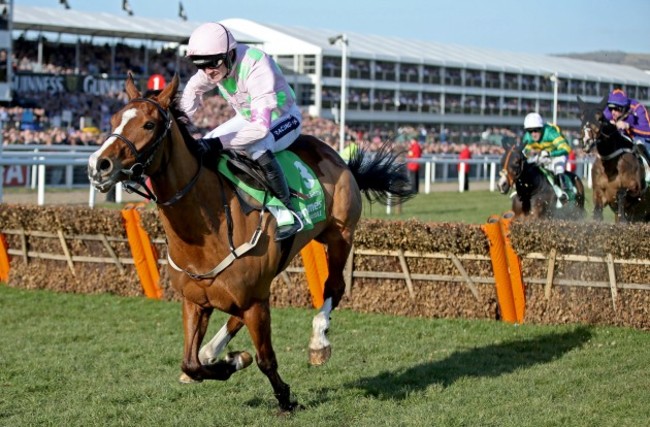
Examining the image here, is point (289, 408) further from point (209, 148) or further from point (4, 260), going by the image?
point (4, 260)

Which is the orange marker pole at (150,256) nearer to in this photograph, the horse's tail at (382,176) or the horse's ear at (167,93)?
the horse's tail at (382,176)

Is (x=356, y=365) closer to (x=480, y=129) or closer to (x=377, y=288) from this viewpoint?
(x=377, y=288)

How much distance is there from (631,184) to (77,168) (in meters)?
12.0

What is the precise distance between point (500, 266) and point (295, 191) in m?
2.97

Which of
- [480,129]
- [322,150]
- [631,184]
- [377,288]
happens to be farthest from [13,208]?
[480,129]

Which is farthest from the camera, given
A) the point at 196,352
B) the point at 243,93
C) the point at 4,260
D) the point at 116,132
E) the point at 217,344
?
the point at 4,260

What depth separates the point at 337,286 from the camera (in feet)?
22.0

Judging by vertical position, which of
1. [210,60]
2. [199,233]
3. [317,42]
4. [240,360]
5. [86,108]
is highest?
[317,42]

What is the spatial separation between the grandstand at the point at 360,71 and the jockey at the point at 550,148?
18.8 metres

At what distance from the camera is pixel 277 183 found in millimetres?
5664

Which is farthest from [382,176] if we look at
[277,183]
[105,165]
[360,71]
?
[360,71]

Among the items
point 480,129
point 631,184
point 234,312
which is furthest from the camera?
point 480,129

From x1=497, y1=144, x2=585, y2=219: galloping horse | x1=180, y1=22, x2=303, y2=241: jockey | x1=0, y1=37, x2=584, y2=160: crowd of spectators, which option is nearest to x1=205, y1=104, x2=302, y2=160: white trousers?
x1=180, y1=22, x2=303, y2=241: jockey

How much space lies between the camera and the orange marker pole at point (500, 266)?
837 cm
